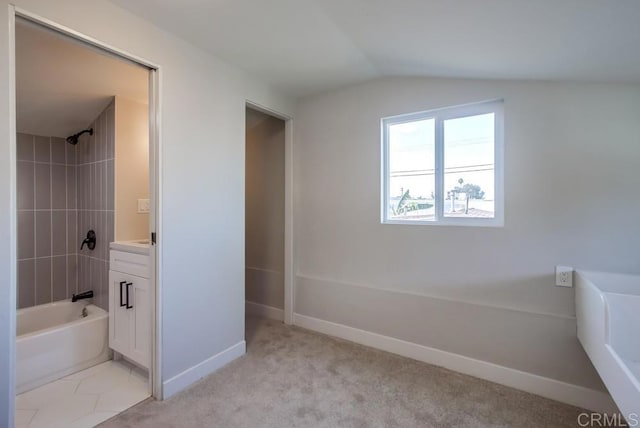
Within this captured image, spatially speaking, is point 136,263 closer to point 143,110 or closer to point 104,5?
point 143,110

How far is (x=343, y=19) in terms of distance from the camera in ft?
5.23

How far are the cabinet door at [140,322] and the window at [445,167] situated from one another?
1.91 metres

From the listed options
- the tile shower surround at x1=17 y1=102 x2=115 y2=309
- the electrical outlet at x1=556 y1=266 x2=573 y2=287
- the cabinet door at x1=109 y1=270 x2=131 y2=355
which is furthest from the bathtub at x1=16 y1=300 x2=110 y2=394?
the electrical outlet at x1=556 y1=266 x2=573 y2=287

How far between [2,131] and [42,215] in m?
2.01

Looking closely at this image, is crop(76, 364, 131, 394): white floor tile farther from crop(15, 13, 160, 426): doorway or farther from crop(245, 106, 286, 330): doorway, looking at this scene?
crop(245, 106, 286, 330): doorway

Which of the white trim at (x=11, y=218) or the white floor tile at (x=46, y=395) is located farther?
the white floor tile at (x=46, y=395)

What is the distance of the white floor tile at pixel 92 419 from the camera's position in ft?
5.09

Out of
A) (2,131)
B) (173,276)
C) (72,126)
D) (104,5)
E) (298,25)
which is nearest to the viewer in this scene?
(2,131)

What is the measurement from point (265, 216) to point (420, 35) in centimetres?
231

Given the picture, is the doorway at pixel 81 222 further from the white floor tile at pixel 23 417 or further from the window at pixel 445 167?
the window at pixel 445 167

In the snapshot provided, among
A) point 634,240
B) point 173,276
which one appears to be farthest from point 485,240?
point 173,276

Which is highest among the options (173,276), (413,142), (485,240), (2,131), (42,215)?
(413,142)

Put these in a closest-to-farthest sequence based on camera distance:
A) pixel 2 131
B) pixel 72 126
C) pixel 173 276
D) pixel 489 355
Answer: pixel 2 131 < pixel 173 276 < pixel 489 355 < pixel 72 126

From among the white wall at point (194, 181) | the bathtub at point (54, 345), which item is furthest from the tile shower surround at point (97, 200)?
the white wall at point (194, 181)
